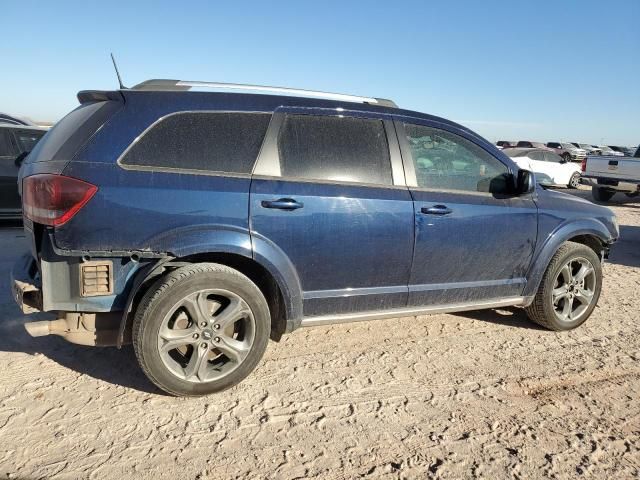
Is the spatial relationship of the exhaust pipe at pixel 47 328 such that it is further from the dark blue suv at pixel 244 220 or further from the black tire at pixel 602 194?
the black tire at pixel 602 194

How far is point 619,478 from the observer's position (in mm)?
2420

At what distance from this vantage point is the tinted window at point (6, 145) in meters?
7.25

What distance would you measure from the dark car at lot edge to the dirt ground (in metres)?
3.77

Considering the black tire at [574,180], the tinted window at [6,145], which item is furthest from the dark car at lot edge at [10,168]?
the black tire at [574,180]

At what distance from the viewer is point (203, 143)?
301cm

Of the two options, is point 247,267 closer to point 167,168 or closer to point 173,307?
point 173,307

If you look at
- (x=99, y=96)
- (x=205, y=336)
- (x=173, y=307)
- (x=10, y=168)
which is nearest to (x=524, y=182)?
(x=205, y=336)

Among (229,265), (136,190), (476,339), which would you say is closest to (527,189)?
(476,339)

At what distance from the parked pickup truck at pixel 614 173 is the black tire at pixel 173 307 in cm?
1250

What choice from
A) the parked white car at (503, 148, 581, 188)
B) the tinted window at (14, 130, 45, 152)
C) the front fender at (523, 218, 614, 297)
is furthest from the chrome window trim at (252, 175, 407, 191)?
the parked white car at (503, 148, 581, 188)

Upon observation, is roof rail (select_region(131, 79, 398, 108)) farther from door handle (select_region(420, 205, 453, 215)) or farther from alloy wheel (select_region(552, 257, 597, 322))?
alloy wheel (select_region(552, 257, 597, 322))

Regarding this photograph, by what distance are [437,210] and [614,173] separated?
11517 millimetres

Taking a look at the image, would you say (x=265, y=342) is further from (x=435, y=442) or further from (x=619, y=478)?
(x=619, y=478)

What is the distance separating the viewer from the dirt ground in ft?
8.05
